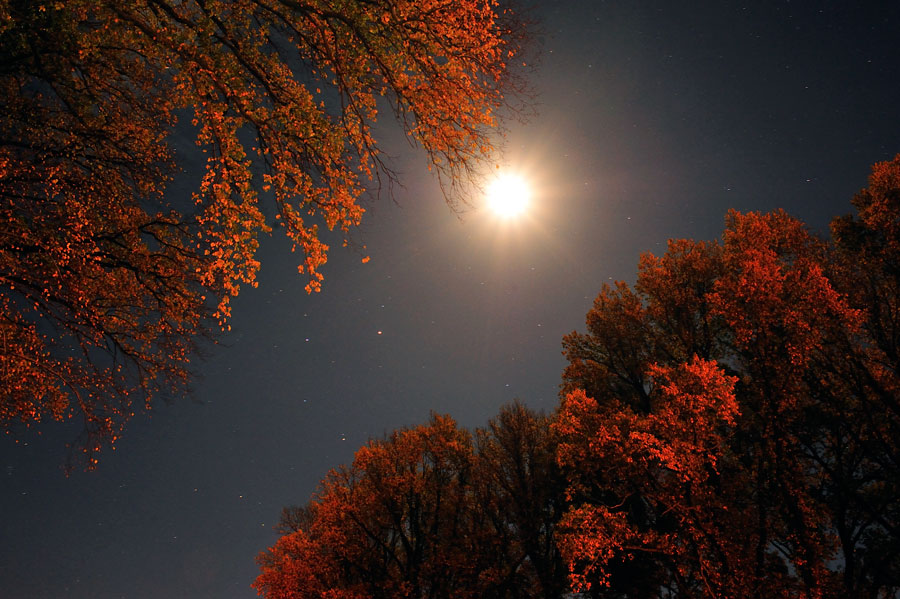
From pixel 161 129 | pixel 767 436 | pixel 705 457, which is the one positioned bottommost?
pixel 705 457

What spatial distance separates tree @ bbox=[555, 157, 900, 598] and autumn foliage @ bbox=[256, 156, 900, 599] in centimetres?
6

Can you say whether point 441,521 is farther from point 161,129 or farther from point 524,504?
point 161,129

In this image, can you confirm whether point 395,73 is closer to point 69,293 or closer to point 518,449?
point 69,293

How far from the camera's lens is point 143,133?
32.0 feet

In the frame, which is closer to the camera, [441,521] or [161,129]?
[161,129]

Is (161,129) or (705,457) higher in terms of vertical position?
(161,129)

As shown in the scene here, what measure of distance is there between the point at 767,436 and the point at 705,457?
3.06m

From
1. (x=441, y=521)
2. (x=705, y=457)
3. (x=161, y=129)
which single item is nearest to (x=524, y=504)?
(x=441, y=521)

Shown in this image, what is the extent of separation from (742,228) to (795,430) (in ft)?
24.6

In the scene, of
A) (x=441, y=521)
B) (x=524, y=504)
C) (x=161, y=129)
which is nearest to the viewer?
(x=161, y=129)

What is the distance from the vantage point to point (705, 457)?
1144cm

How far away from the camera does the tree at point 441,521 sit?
19.1 m

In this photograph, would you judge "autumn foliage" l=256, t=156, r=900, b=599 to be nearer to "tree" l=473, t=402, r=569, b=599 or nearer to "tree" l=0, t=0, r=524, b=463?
"tree" l=473, t=402, r=569, b=599

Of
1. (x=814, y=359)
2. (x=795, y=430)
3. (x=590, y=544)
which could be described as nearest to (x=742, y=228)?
(x=814, y=359)
